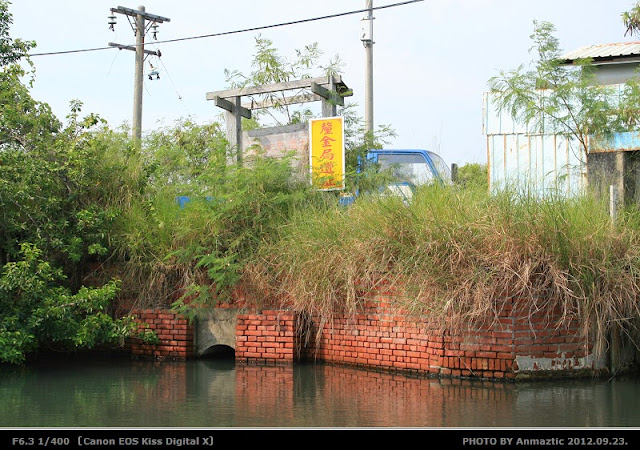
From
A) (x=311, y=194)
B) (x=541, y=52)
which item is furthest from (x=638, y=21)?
(x=311, y=194)

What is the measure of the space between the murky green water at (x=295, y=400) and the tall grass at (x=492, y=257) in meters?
0.95

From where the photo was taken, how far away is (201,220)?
11.6 m

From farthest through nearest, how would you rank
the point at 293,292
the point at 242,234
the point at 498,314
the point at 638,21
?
the point at 638,21
the point at 242,234
the point at 293,292
the point at 498,314

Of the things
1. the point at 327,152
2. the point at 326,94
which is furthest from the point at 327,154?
the point at 326,94

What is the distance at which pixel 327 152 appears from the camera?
41.7 feet

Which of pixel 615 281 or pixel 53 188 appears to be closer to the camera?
pixel 615 281

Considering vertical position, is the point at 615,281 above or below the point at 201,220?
below

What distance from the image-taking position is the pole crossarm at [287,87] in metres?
13.5

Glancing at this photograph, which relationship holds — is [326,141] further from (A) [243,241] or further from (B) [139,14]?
(B) [139,14]

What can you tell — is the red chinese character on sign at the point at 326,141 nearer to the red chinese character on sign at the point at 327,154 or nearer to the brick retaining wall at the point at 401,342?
the red chinese character on sign at the point at 327,154

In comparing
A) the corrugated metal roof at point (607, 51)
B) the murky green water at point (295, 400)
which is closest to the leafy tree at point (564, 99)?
the corrugated metal roof at point (607, 51)

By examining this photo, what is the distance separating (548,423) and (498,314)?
85.6 inches

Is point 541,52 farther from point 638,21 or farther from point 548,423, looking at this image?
point 638,21

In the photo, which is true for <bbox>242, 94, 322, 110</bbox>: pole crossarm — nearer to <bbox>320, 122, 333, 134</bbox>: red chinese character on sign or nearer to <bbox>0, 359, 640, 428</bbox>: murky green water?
<bbox>320, 122, 333, 134</bbox>: red chinese character on sign
